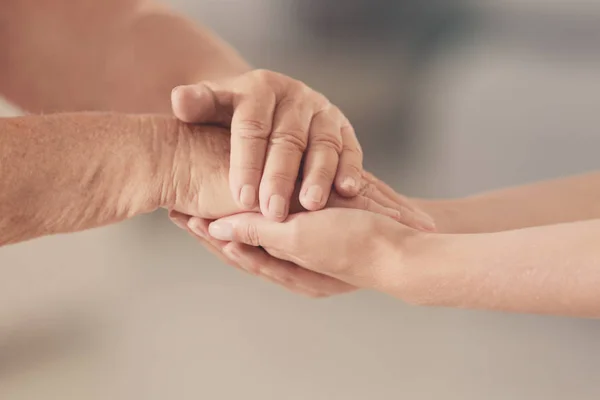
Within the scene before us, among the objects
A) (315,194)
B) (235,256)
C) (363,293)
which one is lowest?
(363,293)

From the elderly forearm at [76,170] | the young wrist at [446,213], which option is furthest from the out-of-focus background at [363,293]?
the elderly forearm at [76,170]

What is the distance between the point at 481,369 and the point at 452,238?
1.03ft

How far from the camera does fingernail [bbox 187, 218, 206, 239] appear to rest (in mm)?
744

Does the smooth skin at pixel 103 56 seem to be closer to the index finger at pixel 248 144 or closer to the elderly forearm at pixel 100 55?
the elderly forearm at pixel 100 55

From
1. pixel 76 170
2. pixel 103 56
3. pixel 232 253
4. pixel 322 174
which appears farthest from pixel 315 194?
pixel 103 56

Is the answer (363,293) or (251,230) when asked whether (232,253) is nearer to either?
(251,230)

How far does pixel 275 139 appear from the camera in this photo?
694mm

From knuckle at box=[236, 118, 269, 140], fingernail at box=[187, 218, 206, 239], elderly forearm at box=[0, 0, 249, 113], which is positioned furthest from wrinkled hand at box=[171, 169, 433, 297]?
elderly forearm at box=[0, 0, 249, 113]

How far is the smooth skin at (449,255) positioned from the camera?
21.2 inches

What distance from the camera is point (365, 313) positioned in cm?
94

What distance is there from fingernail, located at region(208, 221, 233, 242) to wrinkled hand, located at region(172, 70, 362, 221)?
0.10 ft

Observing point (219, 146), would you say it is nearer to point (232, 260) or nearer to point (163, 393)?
point (232, 260)

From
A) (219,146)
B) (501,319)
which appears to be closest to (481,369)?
(501,319)

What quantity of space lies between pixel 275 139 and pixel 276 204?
0.26 ft
